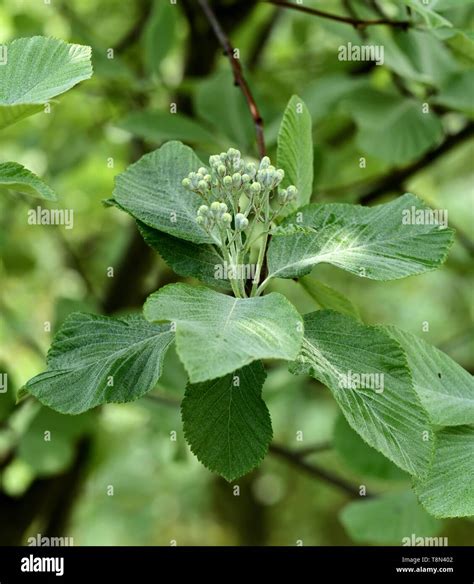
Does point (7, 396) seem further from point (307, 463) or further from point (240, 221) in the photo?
point (240, 221)

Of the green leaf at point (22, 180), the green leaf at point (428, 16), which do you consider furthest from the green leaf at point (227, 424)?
the green leaf at point (428, 16)

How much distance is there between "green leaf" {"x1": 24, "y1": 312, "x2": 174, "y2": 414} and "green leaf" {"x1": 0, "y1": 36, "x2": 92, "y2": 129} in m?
0.13

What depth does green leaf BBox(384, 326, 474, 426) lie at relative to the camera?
1.59ft

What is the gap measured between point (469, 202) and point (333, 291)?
180cm

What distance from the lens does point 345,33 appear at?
812 mm

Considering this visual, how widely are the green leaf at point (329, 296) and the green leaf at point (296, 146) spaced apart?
5cm

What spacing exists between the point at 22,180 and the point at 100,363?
0.11m

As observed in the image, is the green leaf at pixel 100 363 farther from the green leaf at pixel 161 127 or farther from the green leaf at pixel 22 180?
the green leaf at pixel 161 127

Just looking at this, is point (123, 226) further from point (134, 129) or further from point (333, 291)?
point (333, 291)

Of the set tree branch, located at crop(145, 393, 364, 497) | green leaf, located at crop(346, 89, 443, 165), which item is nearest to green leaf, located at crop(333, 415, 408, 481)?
tree branch, located at crop(145, 393, 364, 497)

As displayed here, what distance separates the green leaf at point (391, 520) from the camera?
2.98 feet

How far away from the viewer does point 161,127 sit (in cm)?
87

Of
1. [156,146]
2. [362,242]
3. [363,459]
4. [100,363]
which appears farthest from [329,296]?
[156,146]

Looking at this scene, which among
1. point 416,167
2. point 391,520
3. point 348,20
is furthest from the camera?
point 416,167
